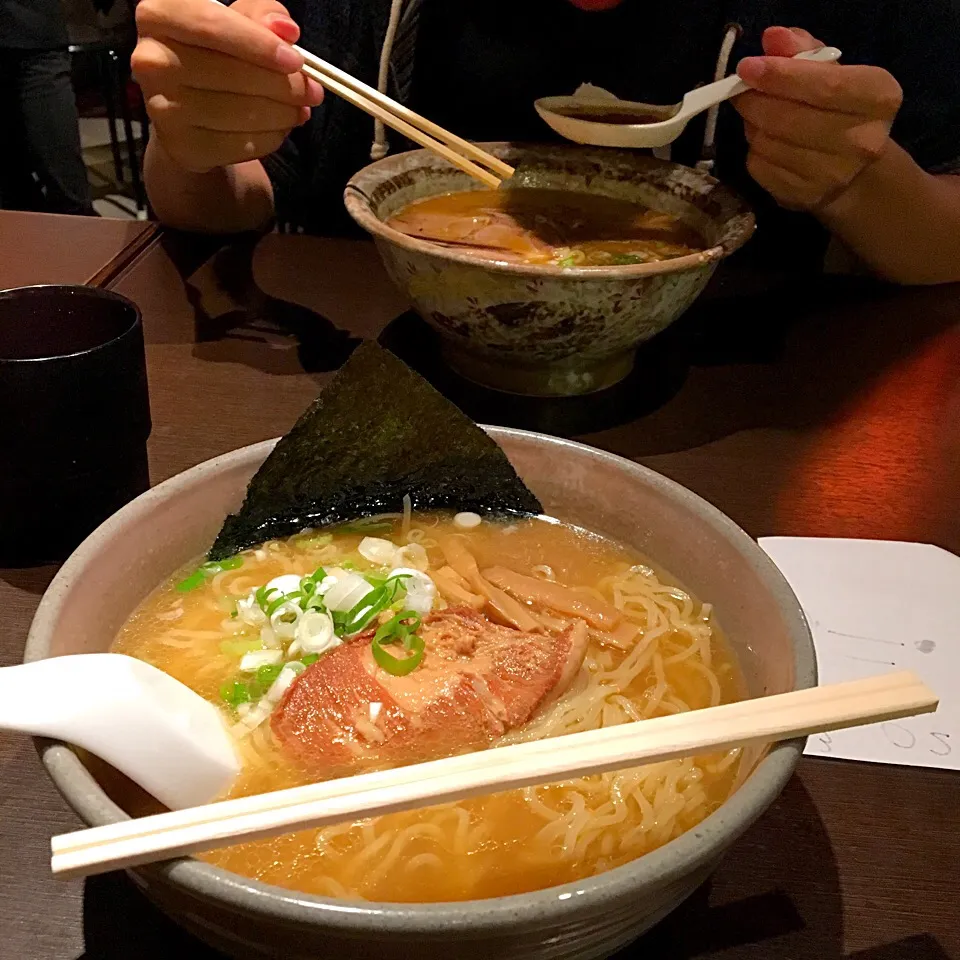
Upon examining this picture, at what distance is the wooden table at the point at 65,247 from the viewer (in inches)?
81.0

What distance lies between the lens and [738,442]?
65.8 inches

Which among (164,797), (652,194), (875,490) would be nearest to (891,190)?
(652,194)

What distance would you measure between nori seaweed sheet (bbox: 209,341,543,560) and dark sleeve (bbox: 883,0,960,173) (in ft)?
6.52

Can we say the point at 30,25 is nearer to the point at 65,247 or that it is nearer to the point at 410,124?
the point at 65,247

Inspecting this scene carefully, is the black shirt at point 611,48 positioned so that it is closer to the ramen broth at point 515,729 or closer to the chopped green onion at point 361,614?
the ramen broth at point 515,729

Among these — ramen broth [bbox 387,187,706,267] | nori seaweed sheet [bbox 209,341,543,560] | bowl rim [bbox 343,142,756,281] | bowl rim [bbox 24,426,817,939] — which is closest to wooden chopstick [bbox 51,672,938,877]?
bowl rim [bbox 24,426,817,939]

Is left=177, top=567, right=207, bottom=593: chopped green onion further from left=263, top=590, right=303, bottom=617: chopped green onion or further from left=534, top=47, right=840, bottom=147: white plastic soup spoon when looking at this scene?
left=534, top=47, right=840, bottom=147: white plastic soup spoon

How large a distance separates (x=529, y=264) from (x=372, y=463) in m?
0.51

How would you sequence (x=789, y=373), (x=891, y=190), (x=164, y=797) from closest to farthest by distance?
1. (x=164, y=797)
2. (x=789, y=373)
3. (x=891, y=190)

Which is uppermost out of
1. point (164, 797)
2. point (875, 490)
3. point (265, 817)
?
point (265, 817)

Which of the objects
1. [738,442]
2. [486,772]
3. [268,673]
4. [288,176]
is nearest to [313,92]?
[288,176]

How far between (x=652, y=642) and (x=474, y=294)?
72 cm

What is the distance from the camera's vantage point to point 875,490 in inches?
61.3

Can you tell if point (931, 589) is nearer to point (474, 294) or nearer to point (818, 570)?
point (818, 570)
